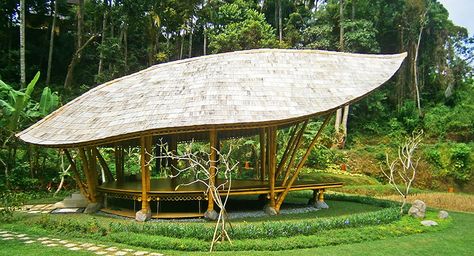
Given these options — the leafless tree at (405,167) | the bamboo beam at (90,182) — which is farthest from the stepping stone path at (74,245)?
the leafless tree at (405,167)

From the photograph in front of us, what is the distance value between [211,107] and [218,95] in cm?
66

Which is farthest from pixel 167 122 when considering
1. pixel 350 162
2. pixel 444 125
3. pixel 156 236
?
pixel 444 125

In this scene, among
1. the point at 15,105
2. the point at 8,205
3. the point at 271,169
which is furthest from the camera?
the point at 15,105

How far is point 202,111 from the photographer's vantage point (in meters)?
12.1

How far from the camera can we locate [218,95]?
41.7 feet

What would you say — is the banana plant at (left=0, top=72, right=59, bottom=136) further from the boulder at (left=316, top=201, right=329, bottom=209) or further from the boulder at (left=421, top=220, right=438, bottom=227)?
the boulder at (left=421, top=220, right=438, bottom=227)

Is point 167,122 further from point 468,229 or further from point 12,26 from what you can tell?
point 12,26

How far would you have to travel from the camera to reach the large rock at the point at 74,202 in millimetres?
14789

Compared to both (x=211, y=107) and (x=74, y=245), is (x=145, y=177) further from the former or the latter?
(x=74, y=245)

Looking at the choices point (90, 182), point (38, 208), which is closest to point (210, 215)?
point (90, 182)

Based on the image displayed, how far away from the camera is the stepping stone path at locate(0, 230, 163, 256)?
9.12 m

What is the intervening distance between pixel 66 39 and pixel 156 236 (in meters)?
26.7

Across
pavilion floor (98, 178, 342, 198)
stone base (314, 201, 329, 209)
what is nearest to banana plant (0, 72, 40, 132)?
pavilion floor (98, 178, 342, 198)

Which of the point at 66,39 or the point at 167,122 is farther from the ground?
the point at 66,39
